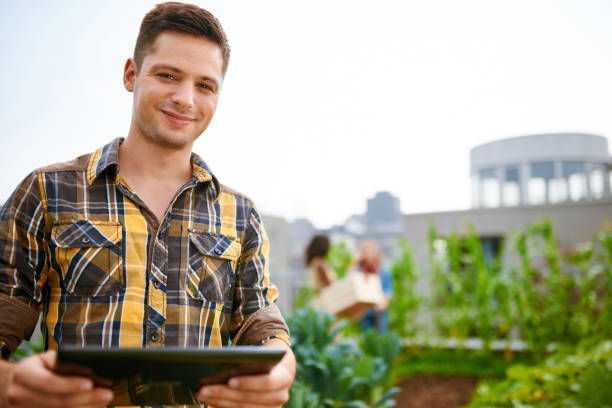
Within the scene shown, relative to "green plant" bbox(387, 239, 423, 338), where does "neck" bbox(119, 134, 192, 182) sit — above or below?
above

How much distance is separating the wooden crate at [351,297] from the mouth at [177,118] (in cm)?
211

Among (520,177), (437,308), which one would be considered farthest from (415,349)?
(520,177)

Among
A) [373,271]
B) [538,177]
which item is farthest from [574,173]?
[373,271]

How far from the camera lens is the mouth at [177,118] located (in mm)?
929

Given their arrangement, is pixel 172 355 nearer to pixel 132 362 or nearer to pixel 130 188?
pixel 132 362

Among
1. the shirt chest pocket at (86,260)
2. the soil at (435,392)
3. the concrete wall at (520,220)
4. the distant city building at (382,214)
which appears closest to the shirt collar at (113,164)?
the shirt chest pocket at (86,260)

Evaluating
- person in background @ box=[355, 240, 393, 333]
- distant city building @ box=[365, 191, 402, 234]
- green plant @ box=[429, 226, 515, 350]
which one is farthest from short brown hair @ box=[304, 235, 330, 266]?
distant city building @ box=[365, 191, 402, 234]

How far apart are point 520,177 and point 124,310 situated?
14613 mm

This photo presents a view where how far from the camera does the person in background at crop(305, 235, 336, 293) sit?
139 inches

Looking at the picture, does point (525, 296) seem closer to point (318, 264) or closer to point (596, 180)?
point (318, 264)

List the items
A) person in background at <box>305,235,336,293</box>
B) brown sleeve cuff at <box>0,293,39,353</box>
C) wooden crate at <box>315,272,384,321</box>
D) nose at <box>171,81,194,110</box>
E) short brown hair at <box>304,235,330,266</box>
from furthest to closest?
short brown hair at <box>304,235,330,266</box>, person in background at <box>305,235,336,293</box>, wooden crate at <box>315,272,384,321</box>, nose at <box>171,81,194,110</box>, brown sleeve cuff at <box>0,293,39,353</box>

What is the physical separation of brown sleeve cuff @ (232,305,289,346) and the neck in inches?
14.2

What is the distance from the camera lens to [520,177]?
1371cm

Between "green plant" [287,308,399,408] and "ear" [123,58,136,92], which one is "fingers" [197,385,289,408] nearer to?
"ear" [123,58,136,92]
